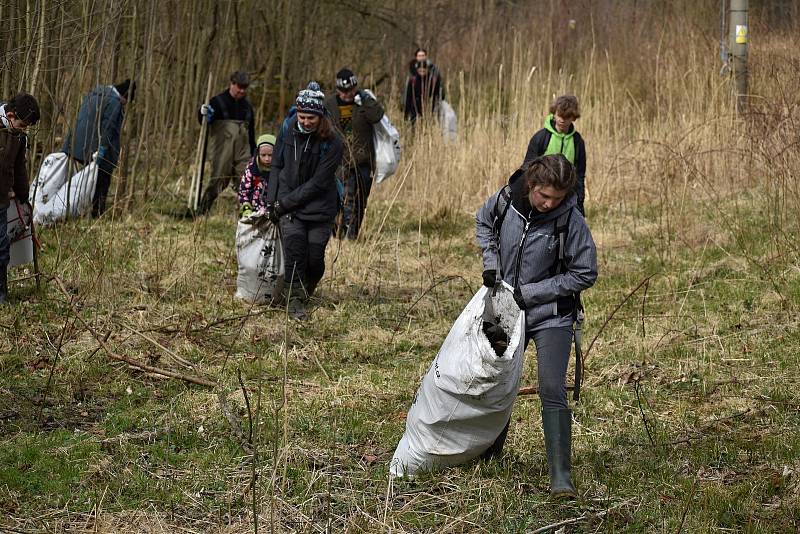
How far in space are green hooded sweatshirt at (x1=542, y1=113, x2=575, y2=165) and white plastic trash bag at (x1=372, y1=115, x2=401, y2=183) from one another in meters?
1.98

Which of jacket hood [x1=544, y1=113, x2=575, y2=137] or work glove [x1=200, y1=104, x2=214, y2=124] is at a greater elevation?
work glove [x1=200, y1=104, x2=214, y2=124]

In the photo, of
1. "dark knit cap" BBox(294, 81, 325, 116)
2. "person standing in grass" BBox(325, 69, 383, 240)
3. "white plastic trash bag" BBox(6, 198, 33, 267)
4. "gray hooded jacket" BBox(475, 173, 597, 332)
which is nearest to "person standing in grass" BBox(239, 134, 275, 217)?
"dark knit cap" BBox(294, 81, 325, 116)

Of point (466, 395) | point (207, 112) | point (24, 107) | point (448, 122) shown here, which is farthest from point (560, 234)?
point (448, 122)

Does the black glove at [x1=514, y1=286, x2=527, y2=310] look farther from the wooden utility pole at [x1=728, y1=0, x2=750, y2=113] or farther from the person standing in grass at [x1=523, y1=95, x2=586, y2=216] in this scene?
the wooden utility pole at [x1=728, y1=0, x2=750, y2=113]

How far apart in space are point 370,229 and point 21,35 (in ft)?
11.4

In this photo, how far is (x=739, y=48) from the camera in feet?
43.3

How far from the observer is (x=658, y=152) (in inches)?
486

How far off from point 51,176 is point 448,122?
516 centimetres

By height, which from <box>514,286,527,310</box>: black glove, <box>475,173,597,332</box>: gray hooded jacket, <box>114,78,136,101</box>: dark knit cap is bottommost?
<box>514,286,527,310</box>: black glove

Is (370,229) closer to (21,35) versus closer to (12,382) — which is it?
(21,35)

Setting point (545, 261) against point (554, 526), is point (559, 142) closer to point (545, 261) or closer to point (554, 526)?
point (545, 261)

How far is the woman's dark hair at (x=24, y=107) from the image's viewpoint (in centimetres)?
725

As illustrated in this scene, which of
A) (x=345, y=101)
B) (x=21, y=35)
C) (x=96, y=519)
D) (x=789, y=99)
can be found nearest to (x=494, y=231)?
(x=96, y=519)

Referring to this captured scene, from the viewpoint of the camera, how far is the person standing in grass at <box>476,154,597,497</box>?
14.8ft
